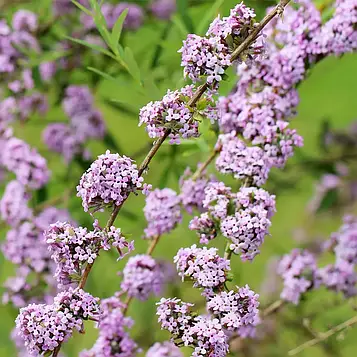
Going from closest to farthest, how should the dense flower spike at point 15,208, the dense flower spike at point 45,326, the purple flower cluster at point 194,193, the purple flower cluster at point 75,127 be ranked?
1. the dense flower spike at point 45,326
2. the purple flower cluster at point 194,193
3. the dense flower spike at point 15,208
4. the purple flower cluster at point 75,127

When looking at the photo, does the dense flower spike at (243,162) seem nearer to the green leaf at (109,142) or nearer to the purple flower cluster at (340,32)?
the purple flower cluster at (340,32)

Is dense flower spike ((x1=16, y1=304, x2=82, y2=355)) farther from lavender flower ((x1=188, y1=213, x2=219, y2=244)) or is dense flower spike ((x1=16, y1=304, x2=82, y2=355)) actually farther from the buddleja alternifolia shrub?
lavender flower ((x1=188, y1=213, x2=219, y2=244))

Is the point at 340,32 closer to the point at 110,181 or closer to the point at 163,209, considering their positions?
the point at 163,209

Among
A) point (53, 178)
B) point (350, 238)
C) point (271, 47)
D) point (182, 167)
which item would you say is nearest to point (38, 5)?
point (53, 178)

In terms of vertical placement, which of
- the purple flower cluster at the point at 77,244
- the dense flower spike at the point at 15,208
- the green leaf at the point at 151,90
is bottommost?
the purple flower cluster at the point at 77,244

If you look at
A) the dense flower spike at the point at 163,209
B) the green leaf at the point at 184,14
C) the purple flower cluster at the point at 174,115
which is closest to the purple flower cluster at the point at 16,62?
the green leaf at the point at 184,14

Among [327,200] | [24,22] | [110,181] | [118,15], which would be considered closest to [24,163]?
[24,22]

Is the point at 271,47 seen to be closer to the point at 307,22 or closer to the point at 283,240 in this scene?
the point at 307,22
